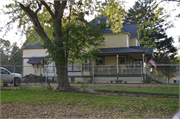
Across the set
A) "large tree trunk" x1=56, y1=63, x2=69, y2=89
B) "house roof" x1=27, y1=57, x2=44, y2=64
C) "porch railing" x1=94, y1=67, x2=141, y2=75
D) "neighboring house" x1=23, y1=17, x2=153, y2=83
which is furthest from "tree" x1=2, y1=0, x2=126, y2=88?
"house roof" x1=27, y1=57, x2=44, y2=64

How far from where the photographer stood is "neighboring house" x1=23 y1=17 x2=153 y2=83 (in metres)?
19.6

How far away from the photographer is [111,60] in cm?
2366

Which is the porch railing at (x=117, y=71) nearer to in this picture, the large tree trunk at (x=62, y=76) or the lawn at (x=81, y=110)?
the large tree trunk at (x=62, y=76)

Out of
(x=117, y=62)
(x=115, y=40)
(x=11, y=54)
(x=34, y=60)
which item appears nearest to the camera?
(x=117, y=62)

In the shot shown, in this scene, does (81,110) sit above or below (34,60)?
below

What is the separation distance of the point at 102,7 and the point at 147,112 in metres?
9.43

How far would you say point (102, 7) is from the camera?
46.6 feet

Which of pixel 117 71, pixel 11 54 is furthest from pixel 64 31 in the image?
pixel 11 54

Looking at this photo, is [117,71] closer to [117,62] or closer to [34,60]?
[117,62]

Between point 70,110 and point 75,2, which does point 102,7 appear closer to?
point 75,2

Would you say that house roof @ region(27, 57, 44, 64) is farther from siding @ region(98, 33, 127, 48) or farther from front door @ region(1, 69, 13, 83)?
front door @ region(1, 69, 13, 83)

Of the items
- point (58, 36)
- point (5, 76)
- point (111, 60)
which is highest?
A: point (58, 36)

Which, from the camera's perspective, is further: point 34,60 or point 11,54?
point 11,54

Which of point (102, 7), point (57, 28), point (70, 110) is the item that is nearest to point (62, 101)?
point (70, 110)
